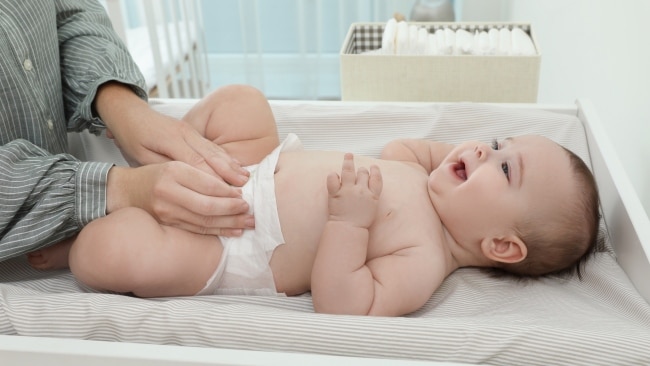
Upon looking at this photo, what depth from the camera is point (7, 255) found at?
87cm

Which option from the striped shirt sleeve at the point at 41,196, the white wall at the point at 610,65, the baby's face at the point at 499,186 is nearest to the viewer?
the striped shirt sleeve at the point at 41,196

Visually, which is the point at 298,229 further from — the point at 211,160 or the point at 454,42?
the point at 454,42

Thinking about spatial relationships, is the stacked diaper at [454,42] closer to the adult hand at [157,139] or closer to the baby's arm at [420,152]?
the baby's arm at [420,152]

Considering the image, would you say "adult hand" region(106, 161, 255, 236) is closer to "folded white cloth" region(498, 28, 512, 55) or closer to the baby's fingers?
the baby's fingers

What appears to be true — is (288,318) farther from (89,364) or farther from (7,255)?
(7,255)

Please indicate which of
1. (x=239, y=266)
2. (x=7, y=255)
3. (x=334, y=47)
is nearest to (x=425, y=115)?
(x=239, y=266)

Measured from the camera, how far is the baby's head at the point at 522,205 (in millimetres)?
962

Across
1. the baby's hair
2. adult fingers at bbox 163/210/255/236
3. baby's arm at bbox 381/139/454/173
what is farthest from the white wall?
adult fingers at bbox 163/210/255/236

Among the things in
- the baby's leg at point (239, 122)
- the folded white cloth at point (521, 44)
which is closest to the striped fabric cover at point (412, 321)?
the baby's leg at point (239, 122)

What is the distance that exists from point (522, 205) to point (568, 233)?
79 mm

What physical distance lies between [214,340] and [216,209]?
245 mm

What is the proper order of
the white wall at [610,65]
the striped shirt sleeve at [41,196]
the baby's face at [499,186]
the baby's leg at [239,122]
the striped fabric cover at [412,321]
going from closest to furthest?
the striped fabric cover at [412,321]
the striped shirt sleeve at [41,196]
the baby's face at [499,186]
the baby's leg at [239,122]
the white wall at [610,65]

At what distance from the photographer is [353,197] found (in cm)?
92

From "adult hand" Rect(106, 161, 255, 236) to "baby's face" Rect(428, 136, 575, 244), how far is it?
1.10ft
